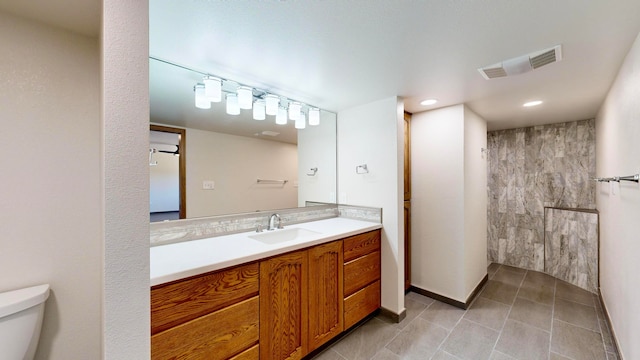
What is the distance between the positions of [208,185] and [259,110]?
759mm

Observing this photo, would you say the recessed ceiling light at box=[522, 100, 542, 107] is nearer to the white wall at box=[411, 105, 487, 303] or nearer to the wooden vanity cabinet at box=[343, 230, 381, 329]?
the white wall at box=[411, 105, 487, 303]

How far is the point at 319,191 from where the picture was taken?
2.60m

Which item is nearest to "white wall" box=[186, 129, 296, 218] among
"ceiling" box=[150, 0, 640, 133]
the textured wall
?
"ceiling" box=[150, 0, 640, 133]

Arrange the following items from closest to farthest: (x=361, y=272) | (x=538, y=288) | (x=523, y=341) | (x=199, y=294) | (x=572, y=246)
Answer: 1. (x=199, y=294)
2. (x=523, y=341)
3. (x=361, y=272)
4. (x=538, y=288)
5. (x=572, y=246)

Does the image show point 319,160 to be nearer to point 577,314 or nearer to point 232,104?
point 232,104

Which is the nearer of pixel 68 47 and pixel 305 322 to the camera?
pixel 68 47

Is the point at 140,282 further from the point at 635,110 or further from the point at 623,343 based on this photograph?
the point at 623,343

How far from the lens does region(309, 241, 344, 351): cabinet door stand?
170cm

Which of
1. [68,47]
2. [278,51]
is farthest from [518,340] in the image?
[68,47]

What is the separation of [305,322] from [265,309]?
37 cm

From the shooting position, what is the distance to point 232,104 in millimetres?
1907

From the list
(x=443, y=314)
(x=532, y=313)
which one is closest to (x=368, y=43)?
(x=443, y=314)

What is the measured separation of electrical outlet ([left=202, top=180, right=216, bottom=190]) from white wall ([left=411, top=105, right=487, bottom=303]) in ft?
7.05

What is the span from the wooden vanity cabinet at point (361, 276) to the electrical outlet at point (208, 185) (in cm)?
112
